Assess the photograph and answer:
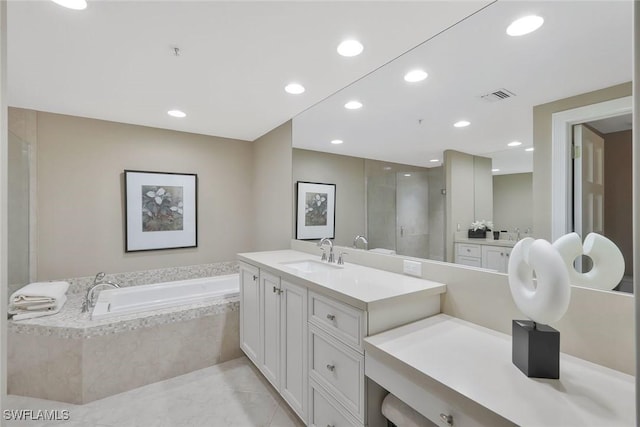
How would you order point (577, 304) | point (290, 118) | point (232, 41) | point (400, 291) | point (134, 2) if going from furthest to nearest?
point (290, 118) → point (232, 41) → point (400, 291) → point (134, 2) → point (577, 304)

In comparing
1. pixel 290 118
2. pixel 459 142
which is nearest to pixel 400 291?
pixel 459 142

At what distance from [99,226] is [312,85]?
8.66 ft

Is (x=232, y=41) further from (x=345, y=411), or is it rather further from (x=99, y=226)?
(x=99, y=226)

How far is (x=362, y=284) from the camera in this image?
158 cm

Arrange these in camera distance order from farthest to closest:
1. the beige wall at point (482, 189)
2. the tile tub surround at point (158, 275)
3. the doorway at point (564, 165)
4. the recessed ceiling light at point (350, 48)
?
the tile tub surround at point (158, 275), the recessed ceiling light at point (350, 48), the beige wall at point (482, 189), the doorway at point (564, 165)

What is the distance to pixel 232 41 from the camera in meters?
1.61

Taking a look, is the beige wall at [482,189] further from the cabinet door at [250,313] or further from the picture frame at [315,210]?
the cabinet door at [250,313]

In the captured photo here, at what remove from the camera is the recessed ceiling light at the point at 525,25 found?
124cm

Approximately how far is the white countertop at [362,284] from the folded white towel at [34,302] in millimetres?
1791

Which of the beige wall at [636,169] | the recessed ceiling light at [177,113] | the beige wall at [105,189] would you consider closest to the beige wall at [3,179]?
the beige wall at [636,169]

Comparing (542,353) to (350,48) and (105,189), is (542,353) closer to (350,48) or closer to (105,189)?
(350,48)

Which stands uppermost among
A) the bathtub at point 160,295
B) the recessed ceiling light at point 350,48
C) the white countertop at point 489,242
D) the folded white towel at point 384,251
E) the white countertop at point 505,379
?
the recessed ceiling light at point 350,48

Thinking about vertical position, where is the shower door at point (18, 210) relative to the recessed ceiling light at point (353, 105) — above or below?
below

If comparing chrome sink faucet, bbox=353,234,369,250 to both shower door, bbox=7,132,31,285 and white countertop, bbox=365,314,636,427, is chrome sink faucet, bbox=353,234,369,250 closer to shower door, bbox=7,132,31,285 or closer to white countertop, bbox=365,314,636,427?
white countertop, bbox=365,314,636,427
